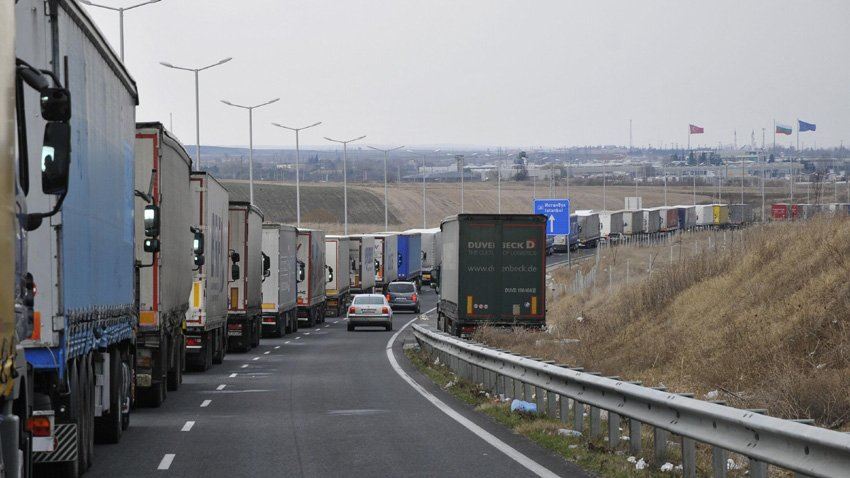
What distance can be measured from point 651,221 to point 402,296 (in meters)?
65.0

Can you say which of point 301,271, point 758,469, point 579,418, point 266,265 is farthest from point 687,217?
point 758,469

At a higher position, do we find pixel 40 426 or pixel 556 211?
pixel 556 211

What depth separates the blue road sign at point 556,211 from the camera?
70625mm

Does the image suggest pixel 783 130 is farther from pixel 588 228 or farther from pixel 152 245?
pixel 152 245

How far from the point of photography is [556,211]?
7138 centimetres

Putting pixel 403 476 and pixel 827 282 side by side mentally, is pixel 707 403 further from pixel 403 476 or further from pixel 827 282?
pixel 827 282

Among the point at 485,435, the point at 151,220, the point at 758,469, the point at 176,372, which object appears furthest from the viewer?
the point at 176,372

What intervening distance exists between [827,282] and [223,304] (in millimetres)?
14054

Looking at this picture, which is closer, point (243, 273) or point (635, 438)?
point (635, 438)

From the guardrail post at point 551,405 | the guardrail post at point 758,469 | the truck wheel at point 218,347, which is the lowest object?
the truck wheel at point 218,347

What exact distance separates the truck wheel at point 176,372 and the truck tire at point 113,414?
8410mm

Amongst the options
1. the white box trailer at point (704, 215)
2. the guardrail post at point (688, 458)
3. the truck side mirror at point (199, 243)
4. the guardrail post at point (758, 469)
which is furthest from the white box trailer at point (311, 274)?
the white box trailer at point (704, 215)

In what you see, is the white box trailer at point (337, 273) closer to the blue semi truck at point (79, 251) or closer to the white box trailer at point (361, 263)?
the white box trailer at point (361, 263)

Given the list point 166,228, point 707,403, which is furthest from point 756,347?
point 707,403
